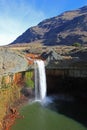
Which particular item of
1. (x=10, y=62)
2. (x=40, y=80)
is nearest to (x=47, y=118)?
(x=10, y=62)

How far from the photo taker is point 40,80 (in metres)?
45.3

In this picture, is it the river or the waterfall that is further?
the waterfall

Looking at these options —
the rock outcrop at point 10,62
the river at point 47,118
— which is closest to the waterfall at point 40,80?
the rock outcrop at point 10,62

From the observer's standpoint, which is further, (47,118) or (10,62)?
(10,62)

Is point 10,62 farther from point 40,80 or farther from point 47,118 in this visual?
point 47,118

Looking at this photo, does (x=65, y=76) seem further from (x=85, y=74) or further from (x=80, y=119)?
(x=80, y=119)

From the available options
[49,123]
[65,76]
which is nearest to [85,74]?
[65,76]

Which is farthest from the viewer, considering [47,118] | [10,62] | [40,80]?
[40,80]

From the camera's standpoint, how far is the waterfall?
4419cm

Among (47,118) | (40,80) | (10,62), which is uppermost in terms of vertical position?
(10,62)

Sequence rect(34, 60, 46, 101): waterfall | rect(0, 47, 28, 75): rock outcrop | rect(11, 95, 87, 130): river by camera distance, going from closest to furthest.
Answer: rect(11, 95, 87, 130): river < rect(0, 47, 28, 75): rock outcrop < rect(34, 60, 46, 101): waterfall

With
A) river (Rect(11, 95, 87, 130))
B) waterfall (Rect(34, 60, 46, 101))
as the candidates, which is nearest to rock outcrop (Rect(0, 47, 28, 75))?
waterfall (Rect(34, 60, 46, 101))

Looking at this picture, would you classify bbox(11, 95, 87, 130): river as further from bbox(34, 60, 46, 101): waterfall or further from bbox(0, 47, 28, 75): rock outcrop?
bbox(0, 47, 28, 75): rock outcrop

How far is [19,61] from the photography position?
137 ft
